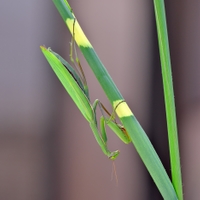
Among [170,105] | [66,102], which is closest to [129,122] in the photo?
[170,105]

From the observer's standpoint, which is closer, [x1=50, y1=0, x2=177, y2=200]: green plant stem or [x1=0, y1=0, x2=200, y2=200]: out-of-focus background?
[x1=50, y1=0, x2=177, y2=200]: green plant stem

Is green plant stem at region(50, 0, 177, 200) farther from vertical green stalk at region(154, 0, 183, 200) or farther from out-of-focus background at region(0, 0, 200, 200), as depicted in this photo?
out-of-focus background at region(0, 0, 200, 200)

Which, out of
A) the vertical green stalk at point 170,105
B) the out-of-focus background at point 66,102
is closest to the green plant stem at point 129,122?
the vertical green stalk at point 170,105

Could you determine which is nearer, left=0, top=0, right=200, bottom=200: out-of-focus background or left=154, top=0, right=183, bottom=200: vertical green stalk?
left=154, top=0, right=183, bottom=200: vertical green stalk

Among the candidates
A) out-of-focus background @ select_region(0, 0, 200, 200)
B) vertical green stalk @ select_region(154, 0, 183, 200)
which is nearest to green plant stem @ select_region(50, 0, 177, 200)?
vertical green stalk @ select_region(154, 0, 183, 200)

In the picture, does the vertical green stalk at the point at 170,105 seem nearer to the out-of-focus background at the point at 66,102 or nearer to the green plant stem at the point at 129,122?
the green plant stem at the point at 129,122

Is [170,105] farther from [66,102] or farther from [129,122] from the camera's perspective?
[66,102]

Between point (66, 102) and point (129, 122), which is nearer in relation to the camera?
point (129, 122)

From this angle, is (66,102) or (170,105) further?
(66,102)
